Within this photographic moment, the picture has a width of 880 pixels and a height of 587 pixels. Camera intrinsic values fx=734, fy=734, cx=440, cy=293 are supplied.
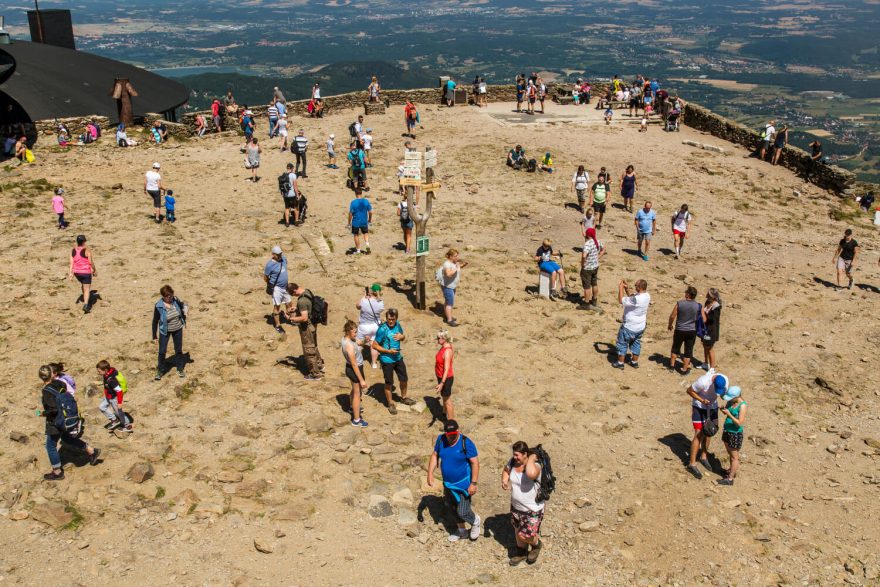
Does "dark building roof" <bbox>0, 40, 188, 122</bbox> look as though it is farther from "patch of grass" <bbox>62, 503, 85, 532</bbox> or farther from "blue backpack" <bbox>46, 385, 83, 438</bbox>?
"patch of grass" <bbox>62, 503, 85, 532</bbox>

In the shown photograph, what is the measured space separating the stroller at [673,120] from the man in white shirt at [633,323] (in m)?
19.1

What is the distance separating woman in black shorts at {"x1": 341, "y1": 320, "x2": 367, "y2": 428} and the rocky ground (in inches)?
10.6

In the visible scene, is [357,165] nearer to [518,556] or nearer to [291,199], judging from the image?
[291,199]

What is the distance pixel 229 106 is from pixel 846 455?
25.3m

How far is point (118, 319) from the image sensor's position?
13656 millimetres

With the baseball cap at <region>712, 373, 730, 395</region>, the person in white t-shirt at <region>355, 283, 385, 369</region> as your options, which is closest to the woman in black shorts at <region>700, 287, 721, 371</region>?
the baseball cap at <region>712, 373, 730, 395</region>

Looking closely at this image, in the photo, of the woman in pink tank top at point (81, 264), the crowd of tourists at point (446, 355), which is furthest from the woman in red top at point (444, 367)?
the woman in pink tank top at point (81, 264)

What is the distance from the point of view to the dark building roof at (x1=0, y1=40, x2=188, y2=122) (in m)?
29.4

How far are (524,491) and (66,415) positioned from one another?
5634 mm

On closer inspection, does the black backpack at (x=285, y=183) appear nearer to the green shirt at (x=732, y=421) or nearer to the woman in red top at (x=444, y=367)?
the woman in red top at (x=444, y=367)

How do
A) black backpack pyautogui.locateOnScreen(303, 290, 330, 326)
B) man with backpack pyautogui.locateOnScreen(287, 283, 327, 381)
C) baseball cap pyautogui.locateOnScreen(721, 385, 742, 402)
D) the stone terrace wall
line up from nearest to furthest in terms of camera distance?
baseball cap pyautogui.locateOnScreen(721, 385, 742, 402) < man with backpack pyautogui.locateOnScreen(287, 283, 327, 381) < black backpack pyautogui.locateOnScreen(303, 290, 330, 326) < the stone terrace wall

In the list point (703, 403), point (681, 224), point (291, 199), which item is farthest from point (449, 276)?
point (681, 224)

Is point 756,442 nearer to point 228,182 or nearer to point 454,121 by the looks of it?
point 228,182

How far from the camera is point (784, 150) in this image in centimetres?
2584
